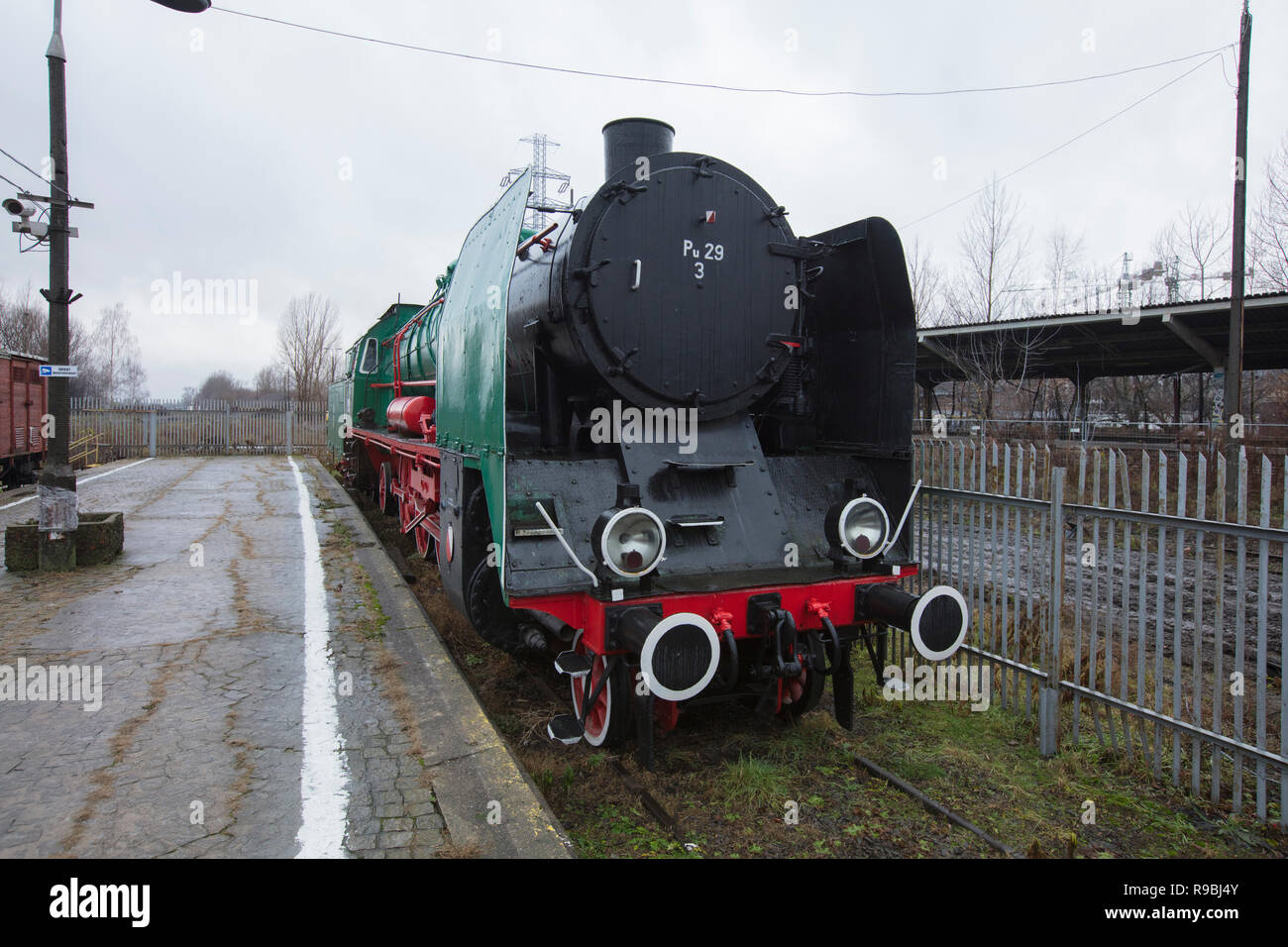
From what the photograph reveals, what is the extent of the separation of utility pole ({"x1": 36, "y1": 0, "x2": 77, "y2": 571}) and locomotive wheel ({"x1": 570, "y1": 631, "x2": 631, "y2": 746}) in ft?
19.9

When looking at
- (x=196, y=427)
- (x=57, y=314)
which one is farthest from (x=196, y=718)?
(x=196, y=427)

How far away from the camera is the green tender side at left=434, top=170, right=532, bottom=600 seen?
3.74 metres

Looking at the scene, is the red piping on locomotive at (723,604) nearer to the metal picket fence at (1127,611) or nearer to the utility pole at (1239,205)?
the metal picket fence at (1127,611)

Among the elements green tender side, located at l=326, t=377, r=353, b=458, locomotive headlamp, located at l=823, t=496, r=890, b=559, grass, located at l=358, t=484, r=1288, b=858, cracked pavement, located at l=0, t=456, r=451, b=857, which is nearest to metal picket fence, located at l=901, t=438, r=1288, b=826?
grass, located at l=358, t=484, r=1288, b=858

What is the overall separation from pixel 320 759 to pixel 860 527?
9.82 ft

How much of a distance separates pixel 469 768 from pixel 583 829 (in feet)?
1.89

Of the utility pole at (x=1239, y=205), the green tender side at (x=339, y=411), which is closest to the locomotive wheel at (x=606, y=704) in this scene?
the green tender side at (x=339, y=411)

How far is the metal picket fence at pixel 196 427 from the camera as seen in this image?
2575cm

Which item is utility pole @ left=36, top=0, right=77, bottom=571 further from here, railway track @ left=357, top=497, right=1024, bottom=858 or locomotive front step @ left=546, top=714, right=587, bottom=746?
locomotive front step @ left=546, top=714, right=587, bottom=746

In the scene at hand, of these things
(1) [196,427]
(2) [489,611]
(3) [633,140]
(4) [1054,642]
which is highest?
(3) [633,140]

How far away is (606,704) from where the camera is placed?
3.80 metres

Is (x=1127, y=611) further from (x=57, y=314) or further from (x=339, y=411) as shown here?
(x=339, y=411)

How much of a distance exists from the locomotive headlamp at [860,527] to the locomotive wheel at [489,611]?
1.93 m
